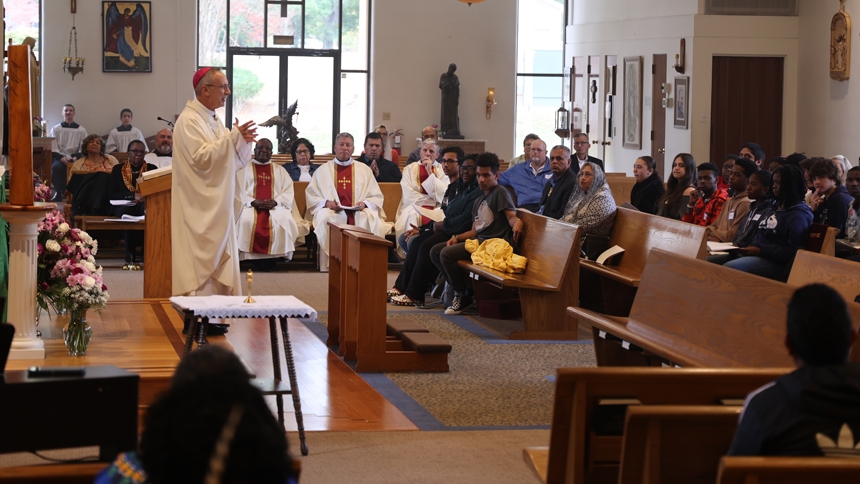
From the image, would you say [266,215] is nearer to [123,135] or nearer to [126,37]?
[123,135]

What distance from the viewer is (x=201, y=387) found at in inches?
59.1

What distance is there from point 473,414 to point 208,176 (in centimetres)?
230

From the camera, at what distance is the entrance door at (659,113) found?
1653cm

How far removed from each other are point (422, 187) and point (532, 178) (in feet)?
4.01

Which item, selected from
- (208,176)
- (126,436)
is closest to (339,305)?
(208,176)

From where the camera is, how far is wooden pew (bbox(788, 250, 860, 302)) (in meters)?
4.89

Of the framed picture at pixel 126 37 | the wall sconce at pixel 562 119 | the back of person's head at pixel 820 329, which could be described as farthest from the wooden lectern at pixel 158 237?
the wall sconce at pixel 562 119

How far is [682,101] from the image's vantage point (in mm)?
16000

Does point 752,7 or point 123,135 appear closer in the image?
point 752,7

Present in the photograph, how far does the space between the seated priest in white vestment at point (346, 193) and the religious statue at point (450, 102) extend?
8.03 meters

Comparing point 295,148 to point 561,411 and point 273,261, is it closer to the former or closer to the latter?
point 273,261

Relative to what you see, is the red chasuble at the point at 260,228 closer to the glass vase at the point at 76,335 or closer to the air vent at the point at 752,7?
the glass vase at the point at 76,335

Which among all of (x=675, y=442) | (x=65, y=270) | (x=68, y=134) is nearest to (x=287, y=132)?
(x=68, y=134)

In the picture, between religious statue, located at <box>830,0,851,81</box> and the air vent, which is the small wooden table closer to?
religious statue, located at <box>830,0,851,81</box>
